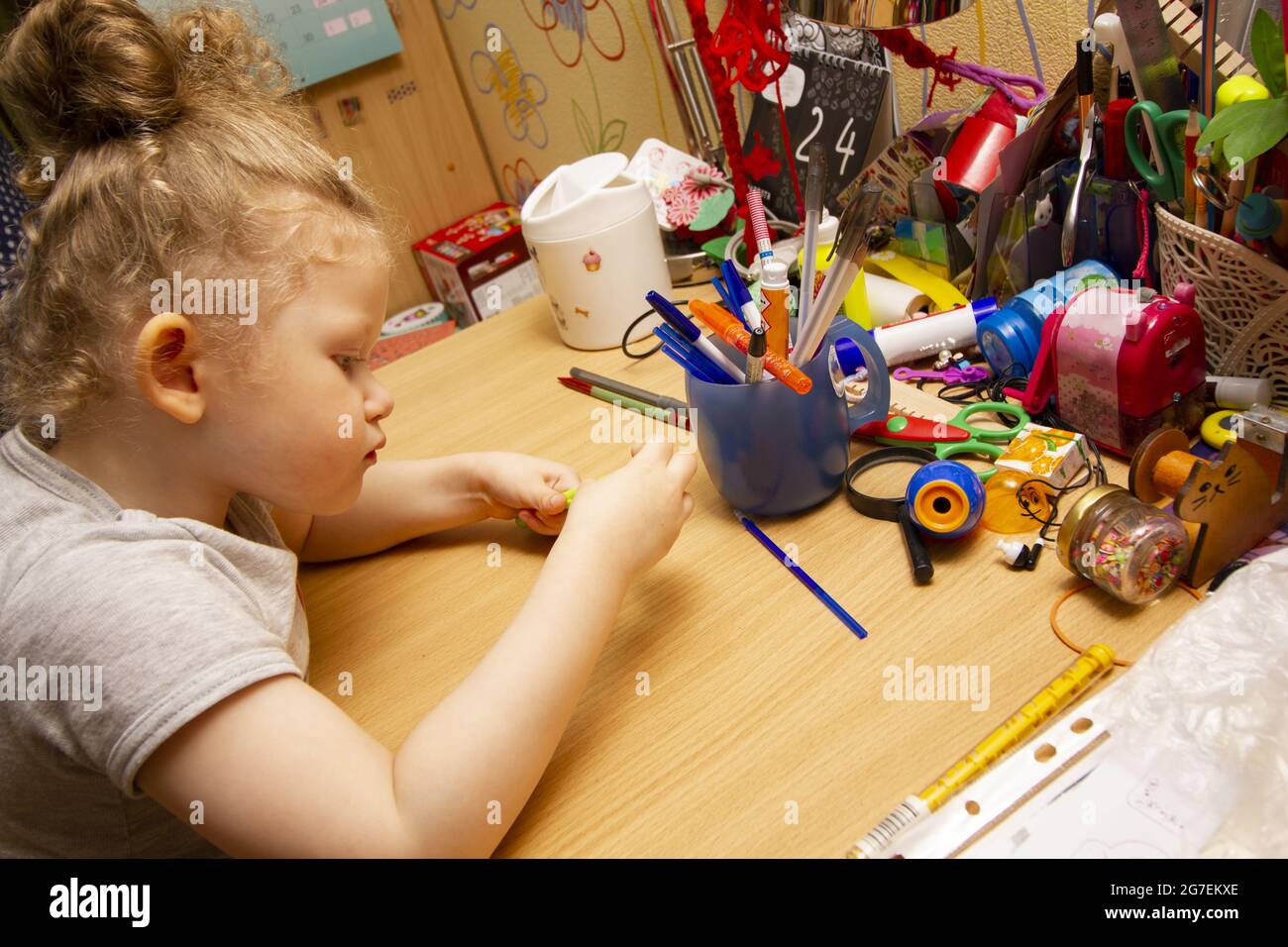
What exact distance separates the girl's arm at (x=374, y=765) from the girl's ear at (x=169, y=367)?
17 centimetres

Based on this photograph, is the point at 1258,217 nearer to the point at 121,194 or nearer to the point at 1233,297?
the point at 1233,297

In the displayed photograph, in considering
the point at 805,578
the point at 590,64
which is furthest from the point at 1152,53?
the point at 590,64

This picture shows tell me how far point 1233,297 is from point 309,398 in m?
0.55

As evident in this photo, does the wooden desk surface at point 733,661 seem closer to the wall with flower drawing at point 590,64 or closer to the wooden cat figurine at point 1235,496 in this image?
the wooden cat figurine at point 1235,496

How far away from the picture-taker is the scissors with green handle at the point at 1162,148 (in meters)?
0.57

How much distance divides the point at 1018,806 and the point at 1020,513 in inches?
8.5

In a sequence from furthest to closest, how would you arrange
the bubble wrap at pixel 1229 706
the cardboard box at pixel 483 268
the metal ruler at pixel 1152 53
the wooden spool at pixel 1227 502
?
the cardboard box at pixel 483 268 < the metal ruler at pixel 1152 53 < the wooden spool at pixel 1227 502 < the bubble wrap at pixel 1229 706

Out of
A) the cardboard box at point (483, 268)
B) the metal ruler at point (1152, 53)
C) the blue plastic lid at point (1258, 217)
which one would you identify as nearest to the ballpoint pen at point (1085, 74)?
the metal ruler at point (1152, 53)

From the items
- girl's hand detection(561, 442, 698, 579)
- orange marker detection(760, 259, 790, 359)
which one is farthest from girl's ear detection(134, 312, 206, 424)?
orange marker detection(760, 259, 790, 359)

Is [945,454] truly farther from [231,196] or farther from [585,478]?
[231,196]

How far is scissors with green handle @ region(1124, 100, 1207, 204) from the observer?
57 cm

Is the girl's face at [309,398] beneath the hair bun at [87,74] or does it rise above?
beneath

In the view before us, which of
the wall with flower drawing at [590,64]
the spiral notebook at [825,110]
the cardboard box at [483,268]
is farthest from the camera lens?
the cardboard box at [483,268]
